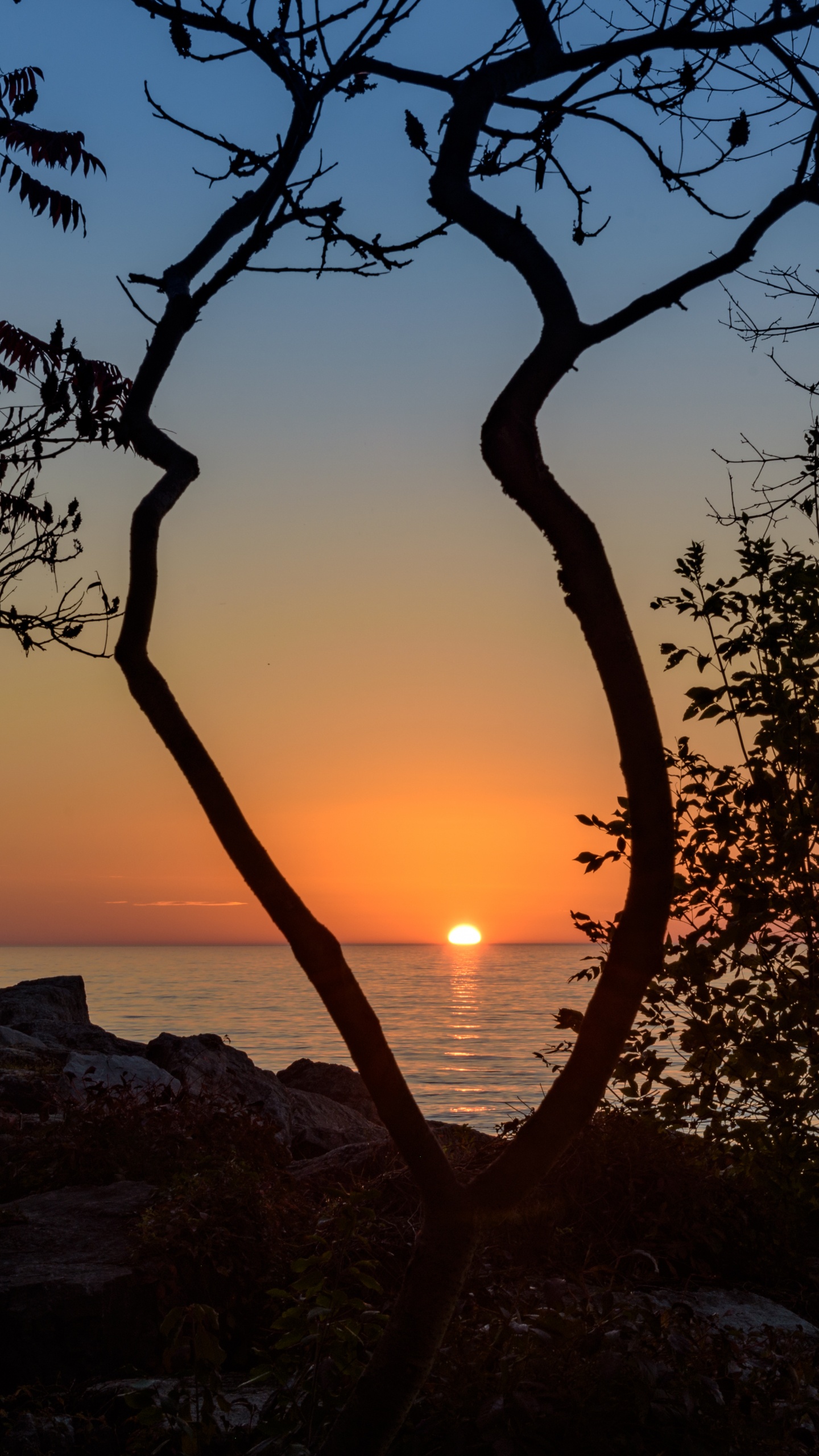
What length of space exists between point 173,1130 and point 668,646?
5135mm

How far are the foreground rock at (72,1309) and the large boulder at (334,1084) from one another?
10341 mm

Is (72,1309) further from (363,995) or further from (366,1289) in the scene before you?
(363,995)

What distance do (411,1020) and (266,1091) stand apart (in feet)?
114

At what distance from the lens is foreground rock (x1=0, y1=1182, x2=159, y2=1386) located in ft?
17.3

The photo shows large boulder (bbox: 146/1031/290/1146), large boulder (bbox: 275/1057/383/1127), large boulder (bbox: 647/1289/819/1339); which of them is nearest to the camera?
large boulder (bbox: 647/1289/819/1339)

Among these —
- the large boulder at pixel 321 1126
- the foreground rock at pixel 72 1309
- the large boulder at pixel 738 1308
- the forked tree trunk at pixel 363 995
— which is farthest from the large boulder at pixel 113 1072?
the forked tree trunk at pixel 363 995

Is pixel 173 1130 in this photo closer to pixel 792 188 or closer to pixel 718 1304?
pixel 718 1304

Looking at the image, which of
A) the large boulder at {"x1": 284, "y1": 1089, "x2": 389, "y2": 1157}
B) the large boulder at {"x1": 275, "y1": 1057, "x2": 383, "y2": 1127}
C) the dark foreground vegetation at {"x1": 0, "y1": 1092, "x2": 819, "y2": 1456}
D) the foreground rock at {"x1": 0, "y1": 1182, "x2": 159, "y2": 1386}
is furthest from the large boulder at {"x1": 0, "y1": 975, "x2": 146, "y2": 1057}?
the foreground rock at {"x1": 0, "y1": 1182, "x2": 159, "y2": 1386}

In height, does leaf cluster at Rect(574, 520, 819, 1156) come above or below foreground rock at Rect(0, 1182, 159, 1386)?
above

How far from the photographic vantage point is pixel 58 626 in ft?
21.3

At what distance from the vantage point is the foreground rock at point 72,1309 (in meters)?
5.28

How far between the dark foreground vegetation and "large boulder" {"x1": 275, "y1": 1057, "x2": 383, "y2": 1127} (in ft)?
25.9

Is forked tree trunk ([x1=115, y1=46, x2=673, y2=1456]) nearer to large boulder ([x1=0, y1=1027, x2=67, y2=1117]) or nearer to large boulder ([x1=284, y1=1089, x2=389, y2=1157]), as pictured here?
large boulder ([x1=0, y1=1027, x2=67, y2=1117])

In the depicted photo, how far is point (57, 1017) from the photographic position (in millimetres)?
19859
